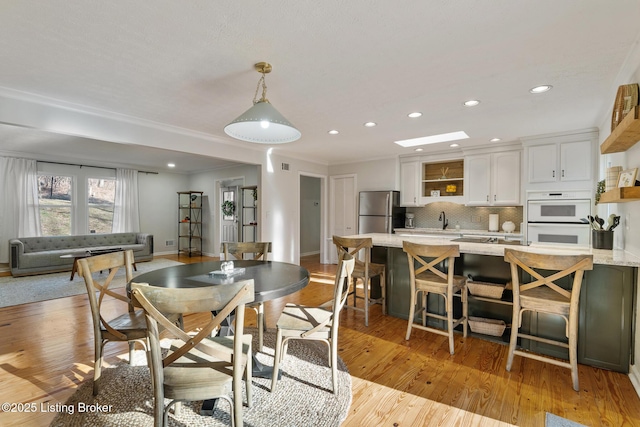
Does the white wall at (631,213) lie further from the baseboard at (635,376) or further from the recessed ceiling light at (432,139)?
the recessed ceiling light at (432,139)

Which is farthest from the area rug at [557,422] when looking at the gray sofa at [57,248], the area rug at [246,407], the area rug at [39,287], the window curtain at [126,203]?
the window curtain at [126,203]

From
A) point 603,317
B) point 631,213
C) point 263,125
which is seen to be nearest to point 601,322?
point 603,317

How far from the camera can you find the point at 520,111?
11.6 ft

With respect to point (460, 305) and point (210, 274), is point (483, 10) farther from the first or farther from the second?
point (460, 305)

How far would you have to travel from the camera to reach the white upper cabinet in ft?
16.6

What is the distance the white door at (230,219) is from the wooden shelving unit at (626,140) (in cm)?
695

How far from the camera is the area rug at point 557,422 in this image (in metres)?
1.77

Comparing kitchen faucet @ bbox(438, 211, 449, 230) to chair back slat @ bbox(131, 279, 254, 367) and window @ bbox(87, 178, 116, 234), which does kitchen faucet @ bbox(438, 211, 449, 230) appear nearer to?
chair back slat @ bbox(131, 279, 254, 367)

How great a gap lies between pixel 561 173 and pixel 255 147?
480cm

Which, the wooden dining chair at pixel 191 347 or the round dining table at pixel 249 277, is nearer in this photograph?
the wooden dining chair at pixel 191 347

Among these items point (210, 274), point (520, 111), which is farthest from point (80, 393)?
point (520, 111)

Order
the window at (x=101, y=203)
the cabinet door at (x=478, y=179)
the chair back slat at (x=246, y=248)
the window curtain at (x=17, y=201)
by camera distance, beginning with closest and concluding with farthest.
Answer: the chair back slat at (x=246, y=248)
the cabinet door at (x=478, y=179)
the window curtain at (x=17, y=201)
the window at (x=101, y=203)

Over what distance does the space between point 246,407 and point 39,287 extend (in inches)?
203

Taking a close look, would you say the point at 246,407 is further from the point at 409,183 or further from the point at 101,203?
the point at 101,203
